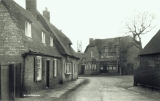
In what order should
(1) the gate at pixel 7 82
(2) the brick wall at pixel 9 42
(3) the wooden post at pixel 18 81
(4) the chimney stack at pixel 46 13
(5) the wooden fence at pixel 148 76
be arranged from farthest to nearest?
1. (4) the chimney stack at pixel 46 13
2. (5) the wooden fence at pixel 148 76
3. (2) the brick wall at pixel 9 42
4. (3) the wooden post at pixel 18 81
5. (1) the gate at pixel 7 82

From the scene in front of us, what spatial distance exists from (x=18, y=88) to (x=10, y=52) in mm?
2559

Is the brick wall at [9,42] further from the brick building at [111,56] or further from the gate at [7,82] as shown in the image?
the brick building at [111,56]

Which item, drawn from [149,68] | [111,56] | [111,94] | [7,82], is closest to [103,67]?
[111,56]

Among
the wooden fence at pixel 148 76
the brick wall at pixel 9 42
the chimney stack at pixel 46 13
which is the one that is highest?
the chimney stack at pixel 46 13

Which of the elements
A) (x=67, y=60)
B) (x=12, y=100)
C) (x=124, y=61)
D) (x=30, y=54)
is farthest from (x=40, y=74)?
(x=124, y=61)

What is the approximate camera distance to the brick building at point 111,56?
2035 inches

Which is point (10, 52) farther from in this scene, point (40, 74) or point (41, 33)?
point (41, 33)

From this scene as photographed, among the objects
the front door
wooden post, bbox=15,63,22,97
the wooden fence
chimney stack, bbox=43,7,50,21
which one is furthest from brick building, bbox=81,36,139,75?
wooden post, bbox=15,63,22,97

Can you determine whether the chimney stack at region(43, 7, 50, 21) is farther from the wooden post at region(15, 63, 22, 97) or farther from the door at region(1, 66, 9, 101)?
the door at region(1, 66, 9, 101)

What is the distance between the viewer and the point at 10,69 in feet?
33.7

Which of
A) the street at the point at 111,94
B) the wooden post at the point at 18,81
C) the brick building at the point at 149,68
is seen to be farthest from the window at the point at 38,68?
the brick building at the point at 149,68

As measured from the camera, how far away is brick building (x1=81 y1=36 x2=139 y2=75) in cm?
5169

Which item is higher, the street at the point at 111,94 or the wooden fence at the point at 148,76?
the wooden fence at the point at 148,76

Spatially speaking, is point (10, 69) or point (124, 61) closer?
point (10, 69)
